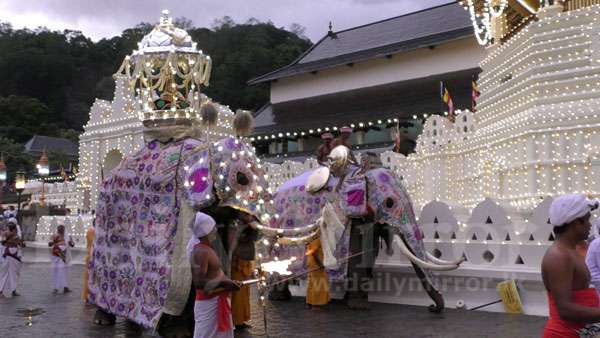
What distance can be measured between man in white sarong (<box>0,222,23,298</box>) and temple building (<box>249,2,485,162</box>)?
50.9 feet

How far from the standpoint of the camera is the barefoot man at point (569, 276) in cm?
405

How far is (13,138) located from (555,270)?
229 ft

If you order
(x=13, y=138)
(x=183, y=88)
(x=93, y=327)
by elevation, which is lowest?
(x=93, y=327)

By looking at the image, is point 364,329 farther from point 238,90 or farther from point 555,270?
point 238,90

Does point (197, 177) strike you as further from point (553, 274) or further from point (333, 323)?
point (553, 274)

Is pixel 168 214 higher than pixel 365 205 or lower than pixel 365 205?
lower

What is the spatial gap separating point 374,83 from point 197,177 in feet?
83.7

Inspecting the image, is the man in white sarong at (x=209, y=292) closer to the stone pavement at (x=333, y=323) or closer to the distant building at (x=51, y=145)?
the stone pavement at (x=333, y=323)

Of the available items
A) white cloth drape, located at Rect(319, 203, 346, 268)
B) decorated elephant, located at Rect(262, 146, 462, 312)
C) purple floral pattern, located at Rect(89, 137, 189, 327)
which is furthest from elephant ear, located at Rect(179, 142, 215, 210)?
white cloth drape, located at Rect(319, 203, 346, 268)

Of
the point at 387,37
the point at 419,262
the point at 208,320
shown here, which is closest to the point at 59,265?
the point at 419,262

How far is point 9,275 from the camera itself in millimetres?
13477

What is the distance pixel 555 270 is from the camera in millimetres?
4121

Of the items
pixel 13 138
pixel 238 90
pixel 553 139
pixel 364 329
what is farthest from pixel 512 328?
pixel 13 138

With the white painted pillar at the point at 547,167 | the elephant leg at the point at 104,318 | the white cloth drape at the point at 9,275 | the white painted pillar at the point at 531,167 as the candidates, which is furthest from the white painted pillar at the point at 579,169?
the white cloth drape at the point at 9,275
